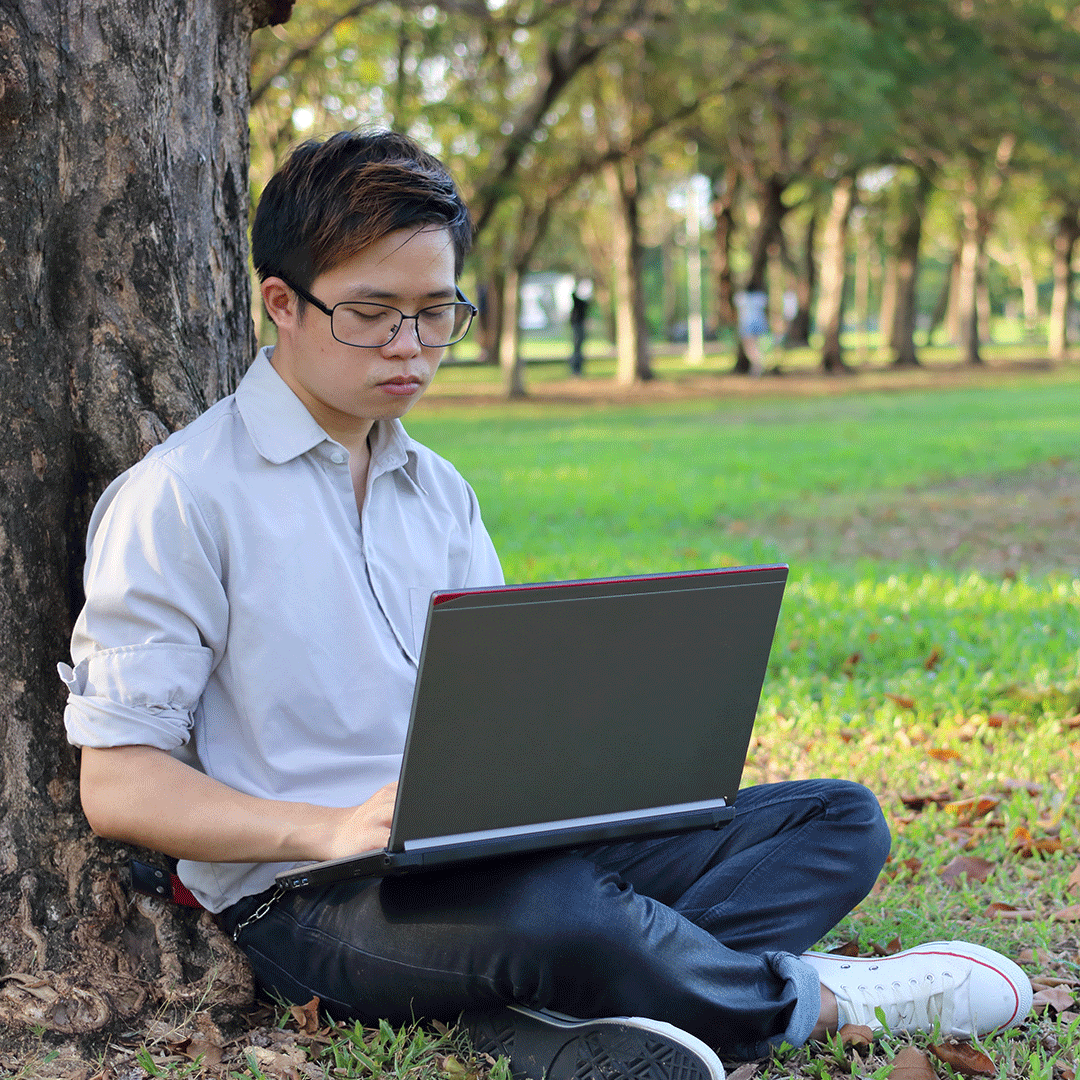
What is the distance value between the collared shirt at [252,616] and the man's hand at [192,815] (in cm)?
5

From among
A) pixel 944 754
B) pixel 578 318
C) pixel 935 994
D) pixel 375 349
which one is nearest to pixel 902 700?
pixel 944 754

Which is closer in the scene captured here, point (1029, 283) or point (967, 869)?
point (967, 869)

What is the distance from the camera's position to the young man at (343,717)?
85.1 inches

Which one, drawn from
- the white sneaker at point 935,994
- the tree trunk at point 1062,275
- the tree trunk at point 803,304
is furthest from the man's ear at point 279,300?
the tree trunk at point 1062,275

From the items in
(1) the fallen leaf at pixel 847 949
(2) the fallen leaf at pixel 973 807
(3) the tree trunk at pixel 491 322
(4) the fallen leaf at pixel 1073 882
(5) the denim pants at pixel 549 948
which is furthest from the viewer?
(3) the tree trunk at pixel 491 322

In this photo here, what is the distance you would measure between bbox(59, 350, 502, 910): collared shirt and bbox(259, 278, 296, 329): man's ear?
11cm

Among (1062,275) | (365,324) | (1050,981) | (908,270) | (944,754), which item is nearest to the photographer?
(365,324)

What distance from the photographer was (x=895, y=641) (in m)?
5.67

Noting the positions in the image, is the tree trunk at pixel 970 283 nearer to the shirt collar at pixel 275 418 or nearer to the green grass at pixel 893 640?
the green grass at pixel 893 640

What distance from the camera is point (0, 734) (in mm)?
2531

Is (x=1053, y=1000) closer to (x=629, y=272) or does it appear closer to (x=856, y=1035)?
(x=856, y=1035)

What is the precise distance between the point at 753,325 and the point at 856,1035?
25567 mm

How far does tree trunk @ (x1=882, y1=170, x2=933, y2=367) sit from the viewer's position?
29.4m

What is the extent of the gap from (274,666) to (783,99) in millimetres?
21422
